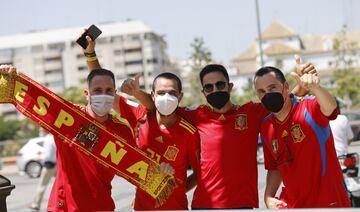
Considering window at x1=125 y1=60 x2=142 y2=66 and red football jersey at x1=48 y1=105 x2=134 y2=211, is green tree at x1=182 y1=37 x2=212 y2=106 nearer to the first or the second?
red football jersey at x1=48 y1=105 x2=134 y2=211

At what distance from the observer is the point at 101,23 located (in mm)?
125938

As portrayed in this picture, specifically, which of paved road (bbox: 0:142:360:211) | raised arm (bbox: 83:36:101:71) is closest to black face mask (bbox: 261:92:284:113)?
raised arm (bbox: 83:36:101:71)

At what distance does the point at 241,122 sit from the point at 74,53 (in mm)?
124940

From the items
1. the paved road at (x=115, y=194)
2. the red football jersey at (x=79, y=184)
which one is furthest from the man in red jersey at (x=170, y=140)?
the paved road at (x=115, y=194)

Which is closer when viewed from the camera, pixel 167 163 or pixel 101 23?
pixel 167 163

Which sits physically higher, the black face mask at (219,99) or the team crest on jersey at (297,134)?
the black face mask at (219,99)

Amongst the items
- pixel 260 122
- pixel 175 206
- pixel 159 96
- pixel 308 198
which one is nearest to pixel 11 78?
pixel 159 96

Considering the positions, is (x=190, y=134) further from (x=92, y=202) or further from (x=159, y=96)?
(x=92, y=202)

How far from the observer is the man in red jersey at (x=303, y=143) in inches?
177

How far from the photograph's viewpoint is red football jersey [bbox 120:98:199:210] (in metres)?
5.06

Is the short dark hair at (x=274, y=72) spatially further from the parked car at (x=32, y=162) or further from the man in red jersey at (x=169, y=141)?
the parked car at (x=32, y=162)

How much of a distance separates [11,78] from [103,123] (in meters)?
0.81

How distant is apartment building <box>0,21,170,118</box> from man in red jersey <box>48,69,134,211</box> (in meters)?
119

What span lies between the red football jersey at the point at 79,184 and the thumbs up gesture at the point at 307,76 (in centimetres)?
162
